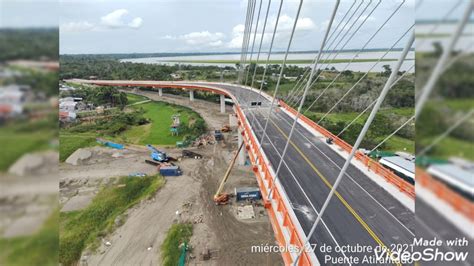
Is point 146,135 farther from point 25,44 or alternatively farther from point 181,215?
point 25,44

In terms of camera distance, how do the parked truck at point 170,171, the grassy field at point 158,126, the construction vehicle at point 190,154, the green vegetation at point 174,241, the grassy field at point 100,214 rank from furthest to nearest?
the grassy field at point 158,126
the construction vehicle at point 190,154
the parked truck at point 170,171
the grassy field at point 100,214
the green vegetation at point 174,241

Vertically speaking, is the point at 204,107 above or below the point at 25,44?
below

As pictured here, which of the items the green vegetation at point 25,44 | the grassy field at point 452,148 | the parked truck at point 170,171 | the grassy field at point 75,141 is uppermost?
the green vegetation at point 25,44

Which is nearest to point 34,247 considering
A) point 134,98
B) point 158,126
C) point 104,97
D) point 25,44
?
point 25,44

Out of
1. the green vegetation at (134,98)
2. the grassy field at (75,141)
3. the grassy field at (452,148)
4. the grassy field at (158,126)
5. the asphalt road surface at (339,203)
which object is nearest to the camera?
the grassy field at (452,148)

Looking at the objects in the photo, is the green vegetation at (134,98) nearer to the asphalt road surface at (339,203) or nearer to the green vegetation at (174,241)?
the green vegetation at (174,241)

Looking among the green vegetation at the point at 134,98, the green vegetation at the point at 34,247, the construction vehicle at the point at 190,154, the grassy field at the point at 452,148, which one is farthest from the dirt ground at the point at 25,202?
the green vegetation at the point at 134,98
